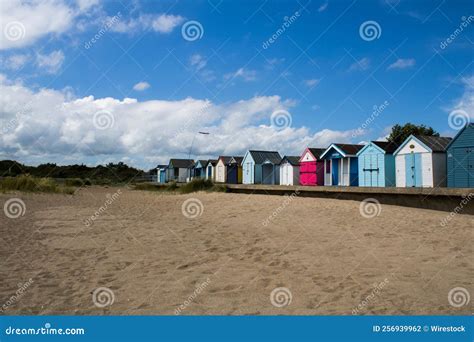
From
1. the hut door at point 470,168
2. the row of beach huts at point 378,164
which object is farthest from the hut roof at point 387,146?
the hut door at point 470,168

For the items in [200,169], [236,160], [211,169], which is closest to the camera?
[236,160]

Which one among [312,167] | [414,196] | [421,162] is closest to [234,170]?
[312,167]

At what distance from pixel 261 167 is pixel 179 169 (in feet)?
77.8

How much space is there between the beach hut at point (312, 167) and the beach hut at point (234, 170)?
11.5 meters

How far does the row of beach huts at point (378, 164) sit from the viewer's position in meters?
15.6

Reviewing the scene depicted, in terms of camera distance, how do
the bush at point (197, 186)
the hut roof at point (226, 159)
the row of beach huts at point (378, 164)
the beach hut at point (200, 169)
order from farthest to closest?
the beach hut at point (200, 169), the hut roof at point (226, 159), the bush at point (197, 186), the row of beach huts at point (378, 164)

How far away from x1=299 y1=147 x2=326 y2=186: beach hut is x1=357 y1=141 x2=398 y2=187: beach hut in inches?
160

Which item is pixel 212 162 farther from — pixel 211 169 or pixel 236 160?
pixel 236 160

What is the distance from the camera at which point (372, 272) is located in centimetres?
574

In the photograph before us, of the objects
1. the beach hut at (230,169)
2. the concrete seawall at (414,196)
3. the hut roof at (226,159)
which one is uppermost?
the hut roof at (226,159)

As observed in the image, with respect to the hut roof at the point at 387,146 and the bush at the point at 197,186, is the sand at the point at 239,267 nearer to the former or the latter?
the hut roof at the point at 387,146

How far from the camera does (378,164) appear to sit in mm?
19969

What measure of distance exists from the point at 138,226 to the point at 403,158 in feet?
44.9

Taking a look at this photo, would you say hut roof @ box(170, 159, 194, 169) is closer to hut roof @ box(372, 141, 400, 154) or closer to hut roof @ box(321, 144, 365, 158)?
hut roof @ box(321, 144, 365, 158)
